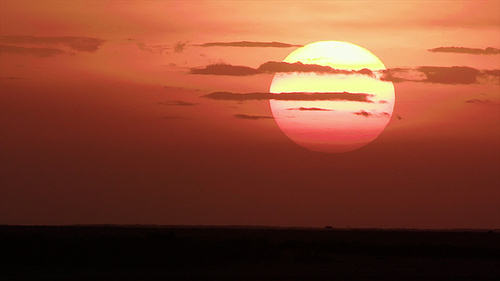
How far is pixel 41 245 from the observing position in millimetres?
71375

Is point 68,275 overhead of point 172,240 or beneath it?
beneath

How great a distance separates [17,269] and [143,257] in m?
11.9

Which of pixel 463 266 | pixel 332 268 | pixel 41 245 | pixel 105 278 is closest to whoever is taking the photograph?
pixel 105 278

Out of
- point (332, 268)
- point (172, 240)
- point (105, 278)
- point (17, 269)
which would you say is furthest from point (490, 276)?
point (172, 240)

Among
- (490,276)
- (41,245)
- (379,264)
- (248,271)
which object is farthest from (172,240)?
(490,276)

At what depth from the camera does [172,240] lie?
9106 cm

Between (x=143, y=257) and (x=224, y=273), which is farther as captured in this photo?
(x=143, y=257)

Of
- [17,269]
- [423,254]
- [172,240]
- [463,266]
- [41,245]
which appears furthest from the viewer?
[172,240]

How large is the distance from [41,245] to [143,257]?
1075 centimetres

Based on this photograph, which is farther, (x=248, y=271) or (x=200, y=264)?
(x=200, y=264)

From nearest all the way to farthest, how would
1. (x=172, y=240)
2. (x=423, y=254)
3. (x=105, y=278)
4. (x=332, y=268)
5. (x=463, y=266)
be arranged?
(x=105, y=278) < (x=332, y=268) < (x=463, y=266) < (x=423, y=254) < (x=172, y=240)

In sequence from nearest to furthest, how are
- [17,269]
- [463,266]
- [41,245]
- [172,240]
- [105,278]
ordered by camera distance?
[105,278] < [17,269] < [463,266] < [41,245] < [172,240]

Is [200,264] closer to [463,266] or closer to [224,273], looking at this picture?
[224,273]

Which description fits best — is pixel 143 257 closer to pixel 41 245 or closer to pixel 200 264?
pixel 200 264
